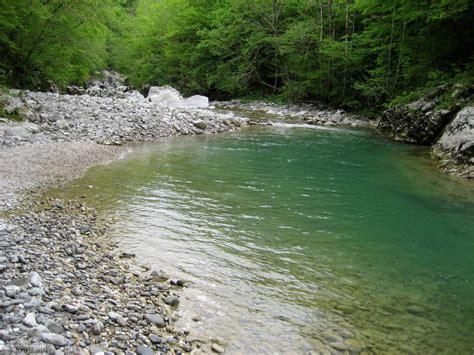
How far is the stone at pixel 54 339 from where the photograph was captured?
11.7 feet

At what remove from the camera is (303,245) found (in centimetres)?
714

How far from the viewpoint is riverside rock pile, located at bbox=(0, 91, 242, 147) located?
14195mm

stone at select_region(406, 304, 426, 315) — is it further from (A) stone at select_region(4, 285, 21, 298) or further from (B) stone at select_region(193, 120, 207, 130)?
(B) stone at select_region(193, 120, 207, 130)

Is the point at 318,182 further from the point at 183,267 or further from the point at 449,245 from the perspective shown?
the point at 183,267

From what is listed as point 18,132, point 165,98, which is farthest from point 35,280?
point 165,98

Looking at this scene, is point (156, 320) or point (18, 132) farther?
point (18, 132)

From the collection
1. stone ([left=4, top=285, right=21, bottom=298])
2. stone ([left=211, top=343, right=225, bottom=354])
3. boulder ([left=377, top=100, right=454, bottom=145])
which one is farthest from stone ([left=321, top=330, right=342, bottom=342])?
boulder ([left=377, top=100, right=454, bottom=145])

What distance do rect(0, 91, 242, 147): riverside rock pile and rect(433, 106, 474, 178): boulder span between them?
9.86 m

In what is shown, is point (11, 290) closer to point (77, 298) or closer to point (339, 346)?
point (77, 298)

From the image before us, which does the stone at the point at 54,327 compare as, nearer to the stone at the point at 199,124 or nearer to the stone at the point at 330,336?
the stone at the point at 330,336

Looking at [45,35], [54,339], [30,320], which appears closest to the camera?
[54,339]

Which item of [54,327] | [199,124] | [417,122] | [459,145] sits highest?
[417,122]

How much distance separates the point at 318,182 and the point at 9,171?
25.3 feet

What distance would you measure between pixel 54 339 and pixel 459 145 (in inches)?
544
